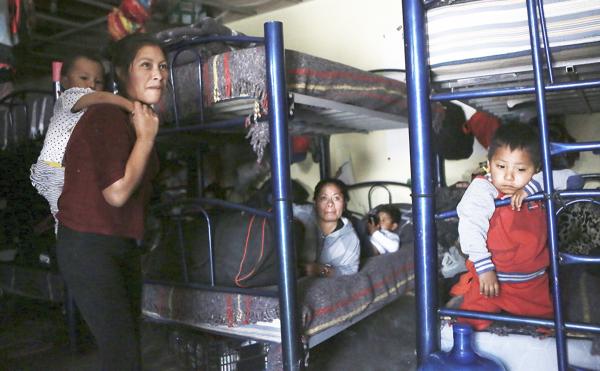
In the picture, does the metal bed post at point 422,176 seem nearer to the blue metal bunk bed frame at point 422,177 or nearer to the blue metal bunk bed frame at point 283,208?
the blue metal bunk bed frame at point 422,177

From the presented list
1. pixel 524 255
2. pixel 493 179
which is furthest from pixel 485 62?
Answer: pixel 524 255

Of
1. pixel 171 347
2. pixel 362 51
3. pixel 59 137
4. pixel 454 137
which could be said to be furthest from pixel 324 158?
pixel 59 137

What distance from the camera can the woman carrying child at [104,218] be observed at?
47.5 inches

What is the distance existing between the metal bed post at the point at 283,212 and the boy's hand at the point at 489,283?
A: 1.90 feet

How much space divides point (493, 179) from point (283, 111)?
26.6 inches

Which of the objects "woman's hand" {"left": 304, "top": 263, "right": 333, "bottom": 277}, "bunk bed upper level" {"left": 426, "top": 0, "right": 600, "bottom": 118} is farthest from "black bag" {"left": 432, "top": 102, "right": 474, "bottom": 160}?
"bunk bed upper level" {"left": 426, "top": 0, "right": 600, "bottom": 118}

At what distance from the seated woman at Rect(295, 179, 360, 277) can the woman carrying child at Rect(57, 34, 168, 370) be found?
1.21m

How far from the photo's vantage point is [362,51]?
365 cm

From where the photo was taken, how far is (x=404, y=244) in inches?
115

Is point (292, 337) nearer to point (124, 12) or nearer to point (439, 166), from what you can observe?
point (439, 166)

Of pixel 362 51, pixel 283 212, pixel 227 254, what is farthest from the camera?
pixel 362 51

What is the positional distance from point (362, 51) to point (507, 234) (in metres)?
2.55

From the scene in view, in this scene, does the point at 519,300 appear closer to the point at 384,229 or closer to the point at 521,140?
the point at 521,140

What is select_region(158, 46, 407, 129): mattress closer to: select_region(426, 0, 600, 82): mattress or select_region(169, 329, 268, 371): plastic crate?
select_region(426, 0, 600, 82): mattress
